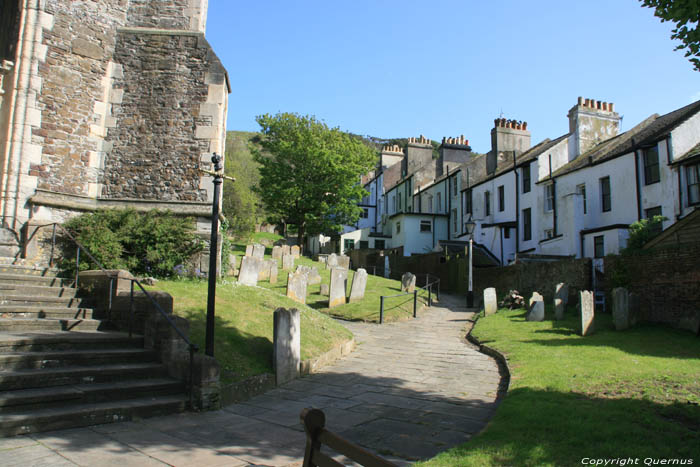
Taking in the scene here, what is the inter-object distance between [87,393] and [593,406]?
7051 mm

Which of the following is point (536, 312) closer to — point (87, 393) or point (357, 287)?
point (357, 287)

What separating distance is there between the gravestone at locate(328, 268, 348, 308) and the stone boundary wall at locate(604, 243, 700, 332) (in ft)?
33.8

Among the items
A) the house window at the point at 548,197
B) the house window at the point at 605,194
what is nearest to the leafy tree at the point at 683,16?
the house window at the point at 605,194

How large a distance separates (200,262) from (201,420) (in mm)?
7468

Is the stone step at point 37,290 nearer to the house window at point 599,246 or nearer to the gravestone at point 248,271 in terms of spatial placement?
the gravestone at point 248,271

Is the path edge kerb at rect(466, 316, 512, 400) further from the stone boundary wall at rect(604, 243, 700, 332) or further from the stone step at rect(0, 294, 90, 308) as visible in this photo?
the stone step at rect(0, 294, 90, 308)

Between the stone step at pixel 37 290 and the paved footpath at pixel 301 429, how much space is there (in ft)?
15.8

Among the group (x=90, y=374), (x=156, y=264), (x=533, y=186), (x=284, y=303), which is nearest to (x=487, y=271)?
(x=533, y=186)

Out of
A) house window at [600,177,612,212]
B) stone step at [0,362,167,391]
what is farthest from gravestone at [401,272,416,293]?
stone step at [0,362,167,391]

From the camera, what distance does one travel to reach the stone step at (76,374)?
20.2ft

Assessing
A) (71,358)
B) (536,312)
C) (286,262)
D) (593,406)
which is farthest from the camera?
(286,262)

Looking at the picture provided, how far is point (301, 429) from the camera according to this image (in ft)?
20.5

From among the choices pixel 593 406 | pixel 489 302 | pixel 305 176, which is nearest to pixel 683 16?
pixel 593 406

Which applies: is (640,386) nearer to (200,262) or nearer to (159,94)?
(200,262)
